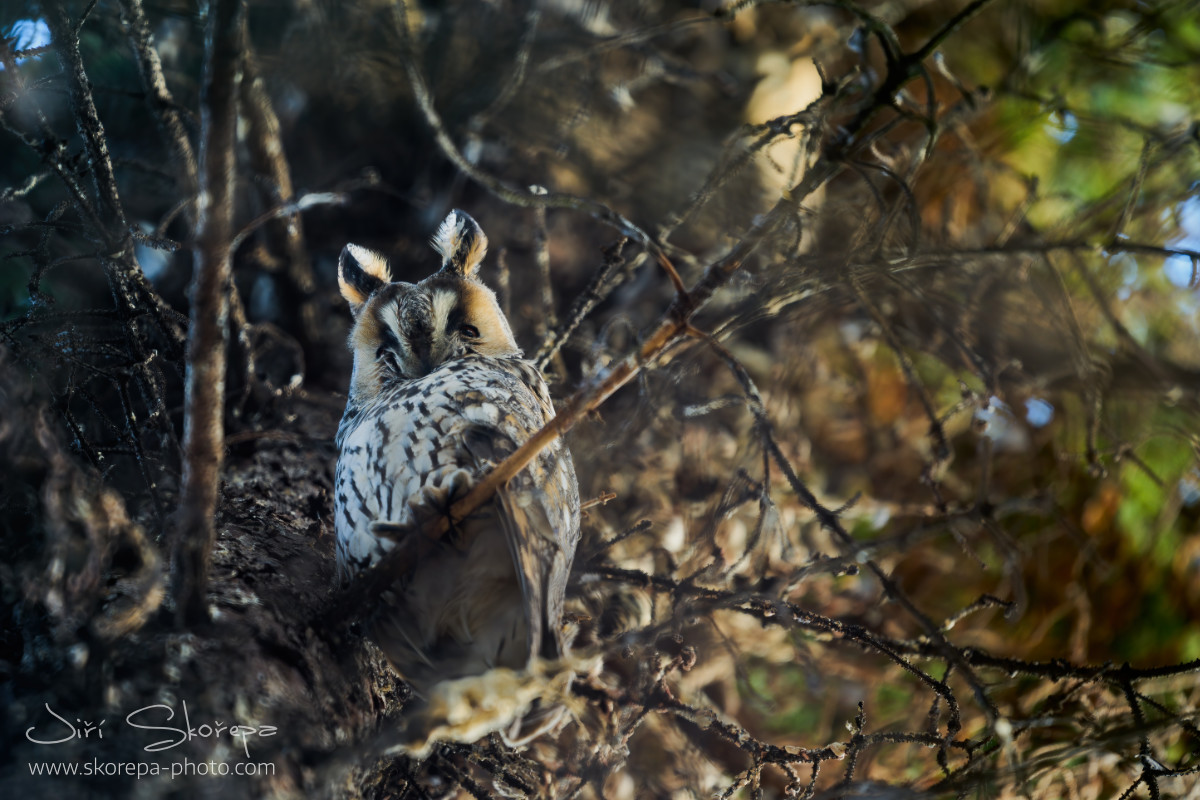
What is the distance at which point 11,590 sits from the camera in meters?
1.51

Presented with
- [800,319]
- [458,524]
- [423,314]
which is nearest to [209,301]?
[458,524]

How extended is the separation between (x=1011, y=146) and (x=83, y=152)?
3.64 meters

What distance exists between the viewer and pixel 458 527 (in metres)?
1.76

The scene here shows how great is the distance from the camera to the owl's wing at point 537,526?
1630mm

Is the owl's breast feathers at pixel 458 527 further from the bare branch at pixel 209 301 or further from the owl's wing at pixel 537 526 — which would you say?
the bare branch at pixel 209 301

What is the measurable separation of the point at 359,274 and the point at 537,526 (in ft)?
4.01

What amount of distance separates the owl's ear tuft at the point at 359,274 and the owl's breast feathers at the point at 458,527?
0.67 metres

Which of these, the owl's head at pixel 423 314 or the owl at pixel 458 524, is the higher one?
the owl's head at pixel 423 314

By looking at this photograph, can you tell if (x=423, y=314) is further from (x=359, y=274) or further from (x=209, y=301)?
(x=209, y=301)

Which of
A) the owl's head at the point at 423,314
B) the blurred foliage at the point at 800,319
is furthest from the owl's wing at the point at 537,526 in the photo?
the owl's head at the point at 423,314

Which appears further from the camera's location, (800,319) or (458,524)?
(800,319)

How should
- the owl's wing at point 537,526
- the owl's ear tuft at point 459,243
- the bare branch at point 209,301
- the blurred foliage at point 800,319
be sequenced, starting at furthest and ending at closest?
the owl's ear tuft at point 459,243 → the blurred foliage at point 800,319 → the owl's wing at point 537,526 → the bare branch at point 209,301

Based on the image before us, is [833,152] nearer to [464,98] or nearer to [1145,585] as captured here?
[464,98]

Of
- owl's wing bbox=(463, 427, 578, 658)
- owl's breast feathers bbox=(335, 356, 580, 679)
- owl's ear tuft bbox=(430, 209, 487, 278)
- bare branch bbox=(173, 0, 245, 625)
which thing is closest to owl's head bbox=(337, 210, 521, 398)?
owl's ear tuft bbox=(430, 209, 487, 278)
